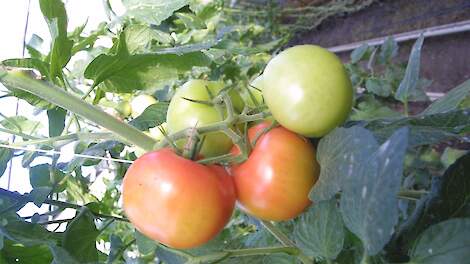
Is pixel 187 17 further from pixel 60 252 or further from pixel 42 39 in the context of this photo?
pixel 60 252

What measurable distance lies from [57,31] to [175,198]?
0.87ft

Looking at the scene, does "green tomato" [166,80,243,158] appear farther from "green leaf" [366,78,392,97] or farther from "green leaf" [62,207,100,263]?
"green leaf" [366,78,392,97]

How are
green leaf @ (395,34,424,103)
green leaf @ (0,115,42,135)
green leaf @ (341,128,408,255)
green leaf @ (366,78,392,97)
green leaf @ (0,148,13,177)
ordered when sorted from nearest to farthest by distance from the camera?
green leaf @ (341,128,408,255)
green leaf @ (395,34,424,103)
green leaf @ (0,148,13,177)
green leaf @ (0,115,42,135)
green leaf @ (366,78,392,97)

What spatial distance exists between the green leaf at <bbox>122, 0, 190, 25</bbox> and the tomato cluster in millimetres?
210

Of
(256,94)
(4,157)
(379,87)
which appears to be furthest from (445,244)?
(379,87)

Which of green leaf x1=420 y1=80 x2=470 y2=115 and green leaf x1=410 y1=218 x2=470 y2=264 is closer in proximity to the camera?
green leaf x1=410 y1=218 x2=470 y2=264

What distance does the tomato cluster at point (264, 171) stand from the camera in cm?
46

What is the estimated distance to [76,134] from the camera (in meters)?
0.68

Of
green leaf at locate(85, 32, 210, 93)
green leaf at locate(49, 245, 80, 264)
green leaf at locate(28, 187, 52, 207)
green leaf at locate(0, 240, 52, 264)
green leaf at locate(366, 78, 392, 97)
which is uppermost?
green leaf at locate(85, 32, 210, 93)

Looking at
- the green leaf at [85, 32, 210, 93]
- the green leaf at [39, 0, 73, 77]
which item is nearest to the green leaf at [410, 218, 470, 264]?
the green leaf at [85, 32, 210, 93]

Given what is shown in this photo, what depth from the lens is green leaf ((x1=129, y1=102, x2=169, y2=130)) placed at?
0.68 m

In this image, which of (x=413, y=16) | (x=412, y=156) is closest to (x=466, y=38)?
(x=413, y=16)

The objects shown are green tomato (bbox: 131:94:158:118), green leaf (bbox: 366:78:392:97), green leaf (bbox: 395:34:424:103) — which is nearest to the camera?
green leaf (bbox: 395:34:424:103)

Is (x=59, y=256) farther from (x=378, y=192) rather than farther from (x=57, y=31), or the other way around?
(x=378, y=192)
